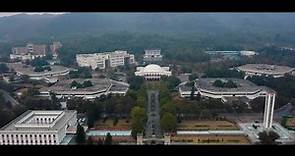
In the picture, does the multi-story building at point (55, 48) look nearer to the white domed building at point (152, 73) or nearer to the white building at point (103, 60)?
the white building at point (103, 60)

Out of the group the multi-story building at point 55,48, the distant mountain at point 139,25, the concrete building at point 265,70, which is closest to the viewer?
the concrete building at point 265,70

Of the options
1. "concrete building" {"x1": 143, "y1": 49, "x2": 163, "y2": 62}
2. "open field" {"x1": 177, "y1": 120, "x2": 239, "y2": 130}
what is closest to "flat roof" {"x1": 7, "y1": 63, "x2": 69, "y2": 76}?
"concrete building" {"x1": 143, "y1": 49, "x2": 163, "y2": 62}

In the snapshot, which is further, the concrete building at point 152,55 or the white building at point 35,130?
the concrete building at point 152,55

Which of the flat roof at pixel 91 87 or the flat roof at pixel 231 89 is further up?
the flat roof at pixel 231 89

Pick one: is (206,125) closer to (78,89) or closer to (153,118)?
(153,118)

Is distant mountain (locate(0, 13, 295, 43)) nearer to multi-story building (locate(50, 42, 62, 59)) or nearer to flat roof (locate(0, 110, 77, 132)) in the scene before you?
multi-story building (locate(50, 42, 62, 59))

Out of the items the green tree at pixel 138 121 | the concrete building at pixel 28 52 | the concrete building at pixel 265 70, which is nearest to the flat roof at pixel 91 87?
the green tree at pixel 138 121
